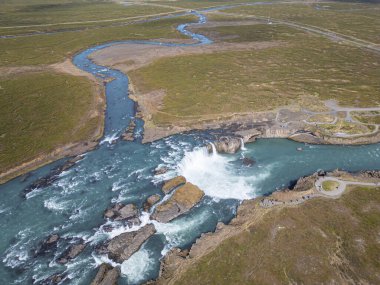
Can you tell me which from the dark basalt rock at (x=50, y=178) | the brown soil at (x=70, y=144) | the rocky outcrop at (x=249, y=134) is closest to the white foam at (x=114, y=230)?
the dark basalt rock at (x=50, y=178)

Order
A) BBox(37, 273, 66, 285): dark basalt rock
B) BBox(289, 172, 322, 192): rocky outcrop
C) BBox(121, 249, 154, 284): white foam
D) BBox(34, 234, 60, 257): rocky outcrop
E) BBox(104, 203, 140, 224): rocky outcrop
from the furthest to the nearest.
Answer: BBox(289, 172, 322, 192): rocky outcrop < BBox(104, 203, 140, 224): rocky outcrop < BBox(34, 234, 60, 257): rocky outcrop < BBox(121, 249, 154, 284): white foam < BBox(37, 273, 66, 285): dark basalt rock

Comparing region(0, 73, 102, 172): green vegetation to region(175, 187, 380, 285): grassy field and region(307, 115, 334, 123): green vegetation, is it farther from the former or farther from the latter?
region(307, 115, 334, 123): green vegetation

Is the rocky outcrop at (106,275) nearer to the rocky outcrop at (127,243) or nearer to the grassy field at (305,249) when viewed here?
the rocky outcrop at (127,243)

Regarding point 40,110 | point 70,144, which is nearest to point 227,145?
point 70,144

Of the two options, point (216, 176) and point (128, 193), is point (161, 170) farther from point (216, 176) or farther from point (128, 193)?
point (216, 176)

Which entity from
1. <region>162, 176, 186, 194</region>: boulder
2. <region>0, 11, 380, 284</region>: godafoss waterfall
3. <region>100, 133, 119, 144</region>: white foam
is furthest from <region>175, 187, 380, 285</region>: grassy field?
<region>100, 133, 119, 144</region>: white foam

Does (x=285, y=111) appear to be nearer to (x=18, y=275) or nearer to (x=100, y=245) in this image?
(x=100, y=245)

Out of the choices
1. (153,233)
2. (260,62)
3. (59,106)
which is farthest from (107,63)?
(153,233)
